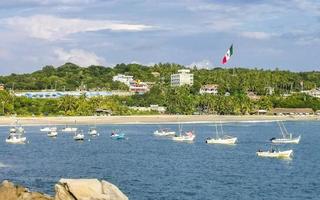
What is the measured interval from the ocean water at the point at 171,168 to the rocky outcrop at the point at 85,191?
20689 mm

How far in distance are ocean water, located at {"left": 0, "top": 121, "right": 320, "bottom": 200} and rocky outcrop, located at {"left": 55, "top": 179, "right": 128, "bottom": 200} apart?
20.7 metres

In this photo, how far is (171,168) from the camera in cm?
7244

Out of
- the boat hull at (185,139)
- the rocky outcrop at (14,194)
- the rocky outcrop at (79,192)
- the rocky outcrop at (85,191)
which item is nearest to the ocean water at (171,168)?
the boat hull at (185,139)

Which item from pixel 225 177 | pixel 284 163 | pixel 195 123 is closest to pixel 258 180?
pixel 225 177

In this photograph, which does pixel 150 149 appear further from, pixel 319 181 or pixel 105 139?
pixel 319 181

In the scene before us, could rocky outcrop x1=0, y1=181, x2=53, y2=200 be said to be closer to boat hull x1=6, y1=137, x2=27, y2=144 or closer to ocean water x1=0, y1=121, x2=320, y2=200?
ocean water x1=0, y1=121, x2=320, y2=200

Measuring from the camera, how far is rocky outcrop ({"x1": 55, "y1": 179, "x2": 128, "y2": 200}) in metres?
27.8

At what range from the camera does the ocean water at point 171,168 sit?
54.0m

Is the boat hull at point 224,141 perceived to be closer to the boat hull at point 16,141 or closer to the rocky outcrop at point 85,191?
the boat hull at point 16,141

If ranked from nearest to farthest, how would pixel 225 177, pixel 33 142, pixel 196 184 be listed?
pixel 196 184 → pixel 225 177 → pixel 33 142

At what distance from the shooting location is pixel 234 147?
10538 cm

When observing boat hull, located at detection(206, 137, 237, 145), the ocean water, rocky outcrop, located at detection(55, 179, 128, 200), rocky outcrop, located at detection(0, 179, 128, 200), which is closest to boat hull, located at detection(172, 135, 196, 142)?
the ocean water

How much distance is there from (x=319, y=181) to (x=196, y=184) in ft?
39.0

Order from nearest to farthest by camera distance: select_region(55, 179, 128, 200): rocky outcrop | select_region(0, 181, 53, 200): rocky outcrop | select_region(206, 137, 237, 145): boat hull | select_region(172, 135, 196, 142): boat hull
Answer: select_region(55, 179, 128, 200): rocky outcrop, select_region(0, 181, 53, 200): rocky outcrop, select_region(206, 137, 237, 145): boat hull, select_region(172, 135, 196, 142): boat hull
